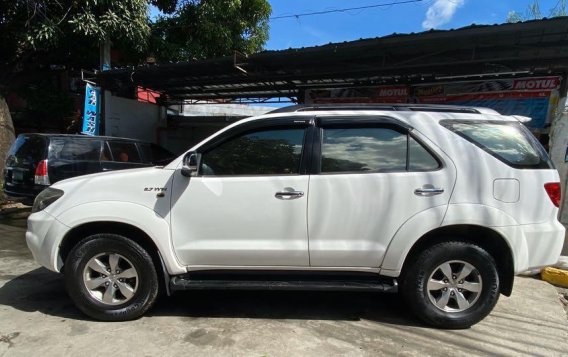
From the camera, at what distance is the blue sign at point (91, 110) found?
40.8 ft

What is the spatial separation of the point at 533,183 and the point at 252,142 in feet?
8.09

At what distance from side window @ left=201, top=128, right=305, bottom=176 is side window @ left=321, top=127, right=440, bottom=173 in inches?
→ 10.5

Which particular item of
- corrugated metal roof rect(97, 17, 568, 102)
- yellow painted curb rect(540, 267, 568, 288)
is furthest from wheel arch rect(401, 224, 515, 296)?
corrugated metal roof rect(97, 17, 568, 102)

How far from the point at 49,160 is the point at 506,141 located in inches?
288

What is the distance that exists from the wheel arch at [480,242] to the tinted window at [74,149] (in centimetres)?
671

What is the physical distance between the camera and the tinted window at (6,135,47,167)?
26.9 ft

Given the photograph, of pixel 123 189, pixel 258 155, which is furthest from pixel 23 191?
pixel 258 155

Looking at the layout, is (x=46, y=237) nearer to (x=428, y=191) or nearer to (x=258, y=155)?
(x=258, y=155)

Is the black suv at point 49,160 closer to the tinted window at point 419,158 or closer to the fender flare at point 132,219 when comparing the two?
the fender flare at point 132,219

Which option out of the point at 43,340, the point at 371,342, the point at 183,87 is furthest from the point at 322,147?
the point at 183,87

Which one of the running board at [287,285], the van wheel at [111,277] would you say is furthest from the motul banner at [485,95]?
the van wheel at [111,277]

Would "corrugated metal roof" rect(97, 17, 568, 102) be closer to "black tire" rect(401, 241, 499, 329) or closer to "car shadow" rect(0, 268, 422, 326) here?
"black tire" rect(401, 241, 499, 329)

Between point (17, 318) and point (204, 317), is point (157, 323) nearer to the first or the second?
point (204, 317)

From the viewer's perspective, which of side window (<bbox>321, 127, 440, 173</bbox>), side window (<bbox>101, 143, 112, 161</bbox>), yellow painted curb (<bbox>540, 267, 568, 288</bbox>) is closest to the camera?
side window (<bbox>321, 127, 440, 173</bbox>)
